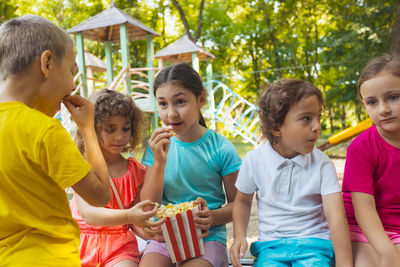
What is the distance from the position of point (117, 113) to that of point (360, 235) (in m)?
1.45

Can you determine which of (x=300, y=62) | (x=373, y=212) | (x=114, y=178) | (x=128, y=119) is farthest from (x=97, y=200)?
(x=300, y=62)

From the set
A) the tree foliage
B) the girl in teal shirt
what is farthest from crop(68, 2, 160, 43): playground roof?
the girl in teal shirt

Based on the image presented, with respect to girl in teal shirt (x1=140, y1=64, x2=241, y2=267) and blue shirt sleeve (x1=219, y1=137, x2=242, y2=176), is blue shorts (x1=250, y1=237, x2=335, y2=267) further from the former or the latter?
blue shirt sleeve (x1=219, y1=137, x2=242, y2=176)

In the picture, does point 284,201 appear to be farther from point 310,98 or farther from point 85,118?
point 85,118

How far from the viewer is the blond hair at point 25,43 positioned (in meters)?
1.33

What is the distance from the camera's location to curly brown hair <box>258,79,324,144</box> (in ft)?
5.82

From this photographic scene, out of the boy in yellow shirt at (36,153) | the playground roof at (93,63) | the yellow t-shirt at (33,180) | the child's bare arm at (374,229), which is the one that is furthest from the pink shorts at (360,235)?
the playground roof at (93,63)

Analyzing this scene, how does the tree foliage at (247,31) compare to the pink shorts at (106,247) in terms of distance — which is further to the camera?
the tree foliage at (247,31)

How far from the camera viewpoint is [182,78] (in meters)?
2.07

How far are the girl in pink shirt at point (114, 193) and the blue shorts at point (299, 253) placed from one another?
58 centimetres

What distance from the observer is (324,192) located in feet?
5.57

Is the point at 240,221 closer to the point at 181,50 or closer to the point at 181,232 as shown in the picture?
the point at 181,232

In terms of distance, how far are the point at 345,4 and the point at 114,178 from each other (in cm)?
1337

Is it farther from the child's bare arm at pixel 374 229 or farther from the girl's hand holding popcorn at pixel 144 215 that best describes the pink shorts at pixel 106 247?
the child's bare arm at pixel 374 229
